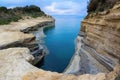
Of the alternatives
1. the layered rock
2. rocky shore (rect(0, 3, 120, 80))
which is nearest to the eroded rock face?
rocky shore (rect(0, 3, 120, 80))

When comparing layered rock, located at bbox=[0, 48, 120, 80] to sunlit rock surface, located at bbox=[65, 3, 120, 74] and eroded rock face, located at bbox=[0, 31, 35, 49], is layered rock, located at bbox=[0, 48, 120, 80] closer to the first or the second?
sunlit rock surface, located at bbox=[65, 3, 120, 74]

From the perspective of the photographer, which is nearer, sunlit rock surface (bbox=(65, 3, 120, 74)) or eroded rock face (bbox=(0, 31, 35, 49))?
sunlit rock surface (bbox=(65, 3, 120, 74))

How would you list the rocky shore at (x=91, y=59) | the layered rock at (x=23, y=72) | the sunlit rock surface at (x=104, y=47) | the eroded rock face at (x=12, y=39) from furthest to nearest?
the eroded rock face at (x=12, y=39) < the sunlit rock surface at (x=104, y=47) < the rocky shore at (x=91, y=59) < the layered rock at (x=23, y=72)

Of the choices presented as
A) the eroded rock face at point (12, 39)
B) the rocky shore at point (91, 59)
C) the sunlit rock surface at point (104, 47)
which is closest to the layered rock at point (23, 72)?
the rocky shore at point (91, 59)

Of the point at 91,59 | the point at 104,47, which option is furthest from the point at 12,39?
the point at 104,47

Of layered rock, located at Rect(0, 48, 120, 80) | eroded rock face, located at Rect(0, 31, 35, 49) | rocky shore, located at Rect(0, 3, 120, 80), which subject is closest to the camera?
layered rock, located at Rect(0, 48, 120, 80)

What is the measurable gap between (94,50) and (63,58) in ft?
24.4

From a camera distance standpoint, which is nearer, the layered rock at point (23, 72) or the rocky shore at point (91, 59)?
the layered rock at point (23, 72)

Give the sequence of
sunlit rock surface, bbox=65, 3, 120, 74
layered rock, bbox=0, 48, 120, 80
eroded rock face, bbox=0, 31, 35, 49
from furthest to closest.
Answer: eroded rock face, bbox=0, 31, 35, 49
sunlit rock surface, bbox=65, 3, 120, 74
layered rock, bbox=0, 48, 120, 80

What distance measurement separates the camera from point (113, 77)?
9305 mm

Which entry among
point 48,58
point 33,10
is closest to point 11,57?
point 48,58

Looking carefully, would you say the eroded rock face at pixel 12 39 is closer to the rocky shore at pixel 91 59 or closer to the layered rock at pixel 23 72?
the rocky shore at pixel 91 59

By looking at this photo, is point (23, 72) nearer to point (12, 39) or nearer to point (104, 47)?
point (104, 47)

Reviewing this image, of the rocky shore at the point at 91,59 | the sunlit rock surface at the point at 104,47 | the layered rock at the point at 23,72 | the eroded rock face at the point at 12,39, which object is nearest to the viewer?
the layered rock at the point at 23,72
